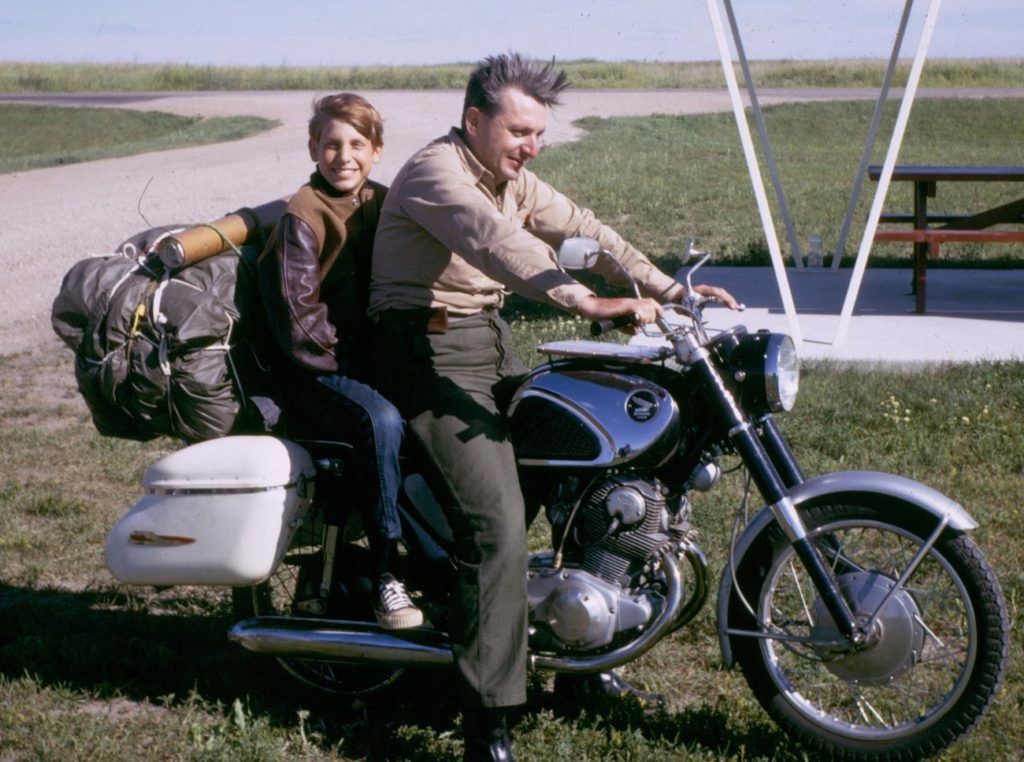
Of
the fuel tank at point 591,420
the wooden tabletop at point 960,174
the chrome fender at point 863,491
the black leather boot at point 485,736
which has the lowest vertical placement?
the black leather boot at point 485,736

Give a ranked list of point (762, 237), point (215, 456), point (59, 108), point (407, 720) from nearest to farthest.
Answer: point (215, 456) → point (407, 720) → point (762, 237) → point (59, 108)

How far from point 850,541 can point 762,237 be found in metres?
8.90

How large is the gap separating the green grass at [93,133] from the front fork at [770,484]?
20839 mm

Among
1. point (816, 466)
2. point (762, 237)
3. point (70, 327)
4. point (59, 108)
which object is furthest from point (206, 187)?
point (59, 108)

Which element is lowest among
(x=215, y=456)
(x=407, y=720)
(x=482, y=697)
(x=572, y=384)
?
(x=407, y=720)

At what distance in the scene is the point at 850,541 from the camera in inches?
142

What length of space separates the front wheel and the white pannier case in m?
1.30

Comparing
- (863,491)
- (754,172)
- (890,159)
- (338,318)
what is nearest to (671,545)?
(863,491)

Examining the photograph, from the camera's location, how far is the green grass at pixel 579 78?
4253 cm

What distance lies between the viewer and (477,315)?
3740 mm

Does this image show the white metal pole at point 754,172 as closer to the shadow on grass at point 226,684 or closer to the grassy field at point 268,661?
the grassy field at point 268,661

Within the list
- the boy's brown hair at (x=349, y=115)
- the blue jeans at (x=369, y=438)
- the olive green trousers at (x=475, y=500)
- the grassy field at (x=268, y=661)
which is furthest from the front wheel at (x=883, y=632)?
the boy's brown hair at (x=349, y=115)

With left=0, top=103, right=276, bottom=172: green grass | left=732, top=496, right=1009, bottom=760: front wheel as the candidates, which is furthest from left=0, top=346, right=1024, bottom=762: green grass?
left=0, top=103, right=276, bottom=172: green grass

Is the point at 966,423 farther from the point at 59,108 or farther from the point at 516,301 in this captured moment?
the point at 59,108
